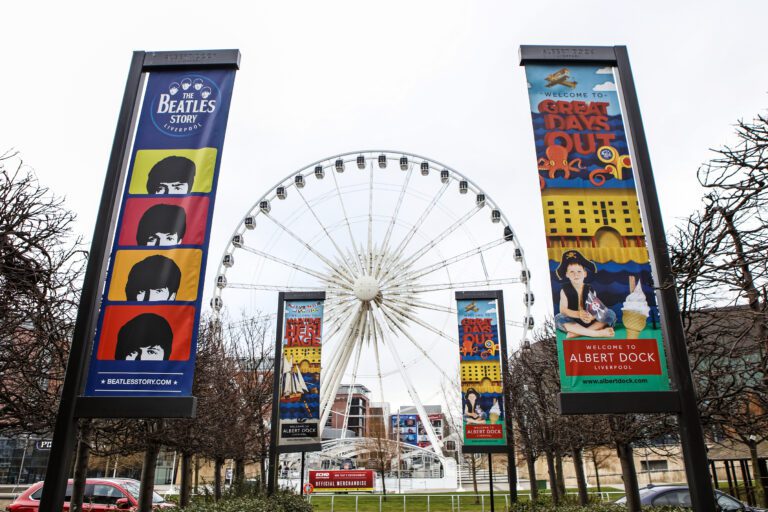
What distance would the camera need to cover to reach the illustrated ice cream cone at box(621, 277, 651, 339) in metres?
7.12

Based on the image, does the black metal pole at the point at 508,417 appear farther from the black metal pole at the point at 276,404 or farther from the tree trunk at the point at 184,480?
the tree trunk at the point at 184,480

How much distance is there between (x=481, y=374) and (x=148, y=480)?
9946mm

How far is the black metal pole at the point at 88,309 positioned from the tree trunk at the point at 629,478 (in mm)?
11015

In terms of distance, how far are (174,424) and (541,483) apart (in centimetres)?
4090

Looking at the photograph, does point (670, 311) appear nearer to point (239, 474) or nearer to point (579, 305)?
point (579, 305)

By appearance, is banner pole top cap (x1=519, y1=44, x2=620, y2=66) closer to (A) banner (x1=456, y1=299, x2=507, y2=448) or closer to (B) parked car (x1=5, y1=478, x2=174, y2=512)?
(A) banner (x1=456, y1=299, x2=507, y2=448)

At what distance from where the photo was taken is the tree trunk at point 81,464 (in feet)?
38.9

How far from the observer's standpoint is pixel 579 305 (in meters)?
7.24

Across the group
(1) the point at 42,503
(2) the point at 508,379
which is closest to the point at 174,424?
(1) the point at 42,503

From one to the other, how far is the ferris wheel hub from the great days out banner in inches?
961

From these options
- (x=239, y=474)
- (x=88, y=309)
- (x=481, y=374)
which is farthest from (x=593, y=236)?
(x=239, y=474)

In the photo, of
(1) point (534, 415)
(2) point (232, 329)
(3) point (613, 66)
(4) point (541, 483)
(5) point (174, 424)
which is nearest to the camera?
(3) point (613, 66)

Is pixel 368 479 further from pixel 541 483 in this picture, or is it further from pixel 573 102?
pixel 573 102

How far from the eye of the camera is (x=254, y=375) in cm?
2592
